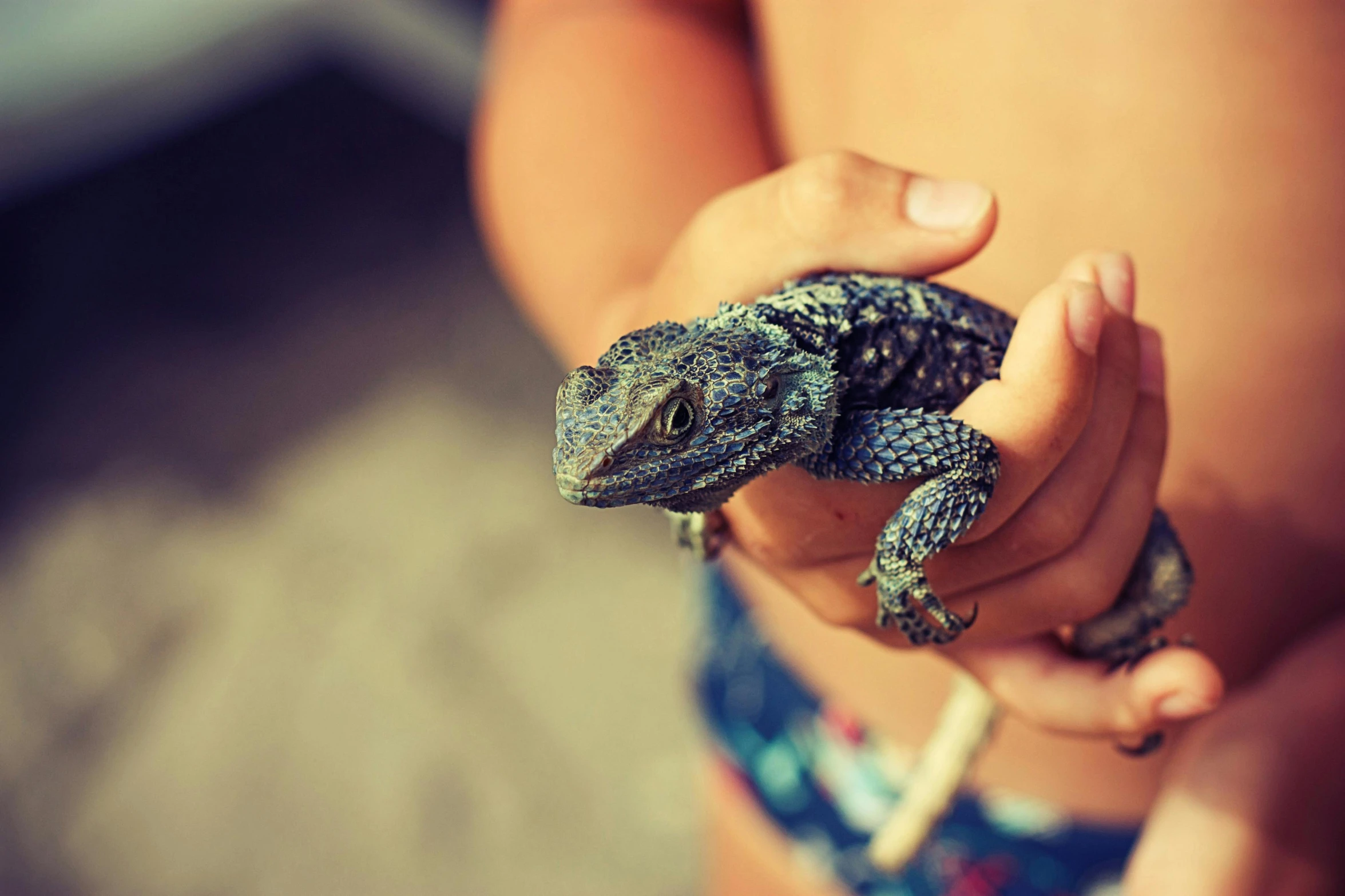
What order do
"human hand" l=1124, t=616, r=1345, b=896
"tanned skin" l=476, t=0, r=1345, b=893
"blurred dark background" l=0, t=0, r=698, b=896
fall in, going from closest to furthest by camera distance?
"tanned skin" l=476, t=0, r=1345, b=893, "human hand" l=1124, t=616, r=1345, b=896, "blurred dark background" l=0, t=0, r=698, b=896

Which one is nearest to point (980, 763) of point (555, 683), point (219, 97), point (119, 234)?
point (555, 683)

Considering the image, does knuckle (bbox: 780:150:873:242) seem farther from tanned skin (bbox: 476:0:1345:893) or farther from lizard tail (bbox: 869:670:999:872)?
lizard tail (bbox: 869:670:999:872)

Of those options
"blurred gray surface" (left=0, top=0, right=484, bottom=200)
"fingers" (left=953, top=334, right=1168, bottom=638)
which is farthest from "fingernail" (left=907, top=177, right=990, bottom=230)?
"blurred gray surface" (left=0, top=0, right=484, bottom=200)

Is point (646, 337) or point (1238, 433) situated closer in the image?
point (646, 337)

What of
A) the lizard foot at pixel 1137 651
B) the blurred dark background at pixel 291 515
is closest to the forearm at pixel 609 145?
the lizard foot at pixel 1137 651

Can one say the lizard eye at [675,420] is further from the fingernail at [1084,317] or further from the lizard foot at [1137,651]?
the lizard foot at [1137,651]

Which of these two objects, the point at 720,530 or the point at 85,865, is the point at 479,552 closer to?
the point at 85,865

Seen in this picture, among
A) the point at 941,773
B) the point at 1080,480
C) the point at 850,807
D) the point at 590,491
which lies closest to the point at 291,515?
the point at 850,807
